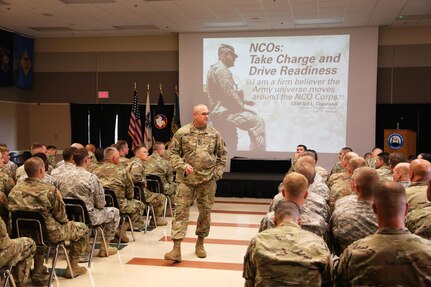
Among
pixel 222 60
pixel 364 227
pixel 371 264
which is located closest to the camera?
pixel 371 264

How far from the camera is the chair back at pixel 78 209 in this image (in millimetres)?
4613

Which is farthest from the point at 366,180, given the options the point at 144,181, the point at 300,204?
the point at 144,181

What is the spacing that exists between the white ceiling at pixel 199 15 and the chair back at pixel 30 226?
5933mm

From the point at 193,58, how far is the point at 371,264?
10004mm

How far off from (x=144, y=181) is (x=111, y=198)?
1.11 meters

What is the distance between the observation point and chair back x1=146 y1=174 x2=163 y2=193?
23.3ft

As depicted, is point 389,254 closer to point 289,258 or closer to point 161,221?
point 289,258

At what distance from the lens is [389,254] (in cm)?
213

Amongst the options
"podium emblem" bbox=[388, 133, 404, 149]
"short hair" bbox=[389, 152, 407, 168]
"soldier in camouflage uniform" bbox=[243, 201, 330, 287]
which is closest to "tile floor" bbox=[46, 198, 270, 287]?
"short hair" bbox=[389, 152, 407, 168]

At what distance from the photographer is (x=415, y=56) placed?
11.0 meters

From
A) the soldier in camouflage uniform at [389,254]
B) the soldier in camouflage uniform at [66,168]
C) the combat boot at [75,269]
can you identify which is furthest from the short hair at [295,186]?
the soldier in camouflage uniform at [66,168]

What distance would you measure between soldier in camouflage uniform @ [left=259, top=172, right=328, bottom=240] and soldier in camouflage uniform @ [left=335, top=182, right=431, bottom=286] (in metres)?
0.62

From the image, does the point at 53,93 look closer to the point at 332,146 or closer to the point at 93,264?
the point at 332,146

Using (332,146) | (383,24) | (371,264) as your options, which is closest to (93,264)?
(371,264)
